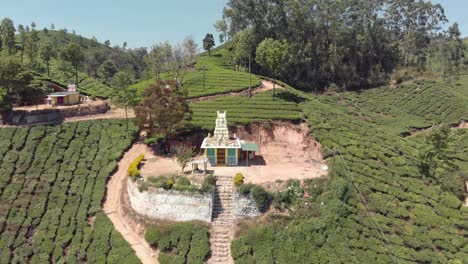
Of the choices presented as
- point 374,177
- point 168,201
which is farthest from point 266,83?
point 168,201

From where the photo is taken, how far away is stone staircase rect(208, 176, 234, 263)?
94.5 feet

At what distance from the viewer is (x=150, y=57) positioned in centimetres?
6312

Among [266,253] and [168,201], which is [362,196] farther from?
[168,201]

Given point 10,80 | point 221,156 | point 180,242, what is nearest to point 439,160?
point 221,156

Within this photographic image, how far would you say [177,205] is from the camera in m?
30.8

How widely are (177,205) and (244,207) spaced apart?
18.5 feet

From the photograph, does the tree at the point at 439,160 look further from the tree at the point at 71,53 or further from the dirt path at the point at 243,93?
the tree at the point at 71,53

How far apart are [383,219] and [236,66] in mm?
48761

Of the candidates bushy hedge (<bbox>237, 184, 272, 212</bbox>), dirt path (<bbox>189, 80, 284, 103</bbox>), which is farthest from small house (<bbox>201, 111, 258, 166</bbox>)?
dirt path (<bbox>189, 80, 284, 103</bbox>)

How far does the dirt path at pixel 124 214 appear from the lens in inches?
1162

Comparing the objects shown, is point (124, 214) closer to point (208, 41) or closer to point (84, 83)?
point (84, 83)

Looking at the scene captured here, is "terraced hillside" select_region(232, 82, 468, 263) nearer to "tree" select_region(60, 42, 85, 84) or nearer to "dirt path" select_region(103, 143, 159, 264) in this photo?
"dirt path" select_region(103, 143, 159, 264)

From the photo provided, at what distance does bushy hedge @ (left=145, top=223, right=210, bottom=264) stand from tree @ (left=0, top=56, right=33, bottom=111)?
25328 millimetres

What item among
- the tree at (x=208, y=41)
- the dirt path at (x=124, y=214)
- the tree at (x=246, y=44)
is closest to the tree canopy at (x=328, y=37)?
the tree at (x=246, y=44)
